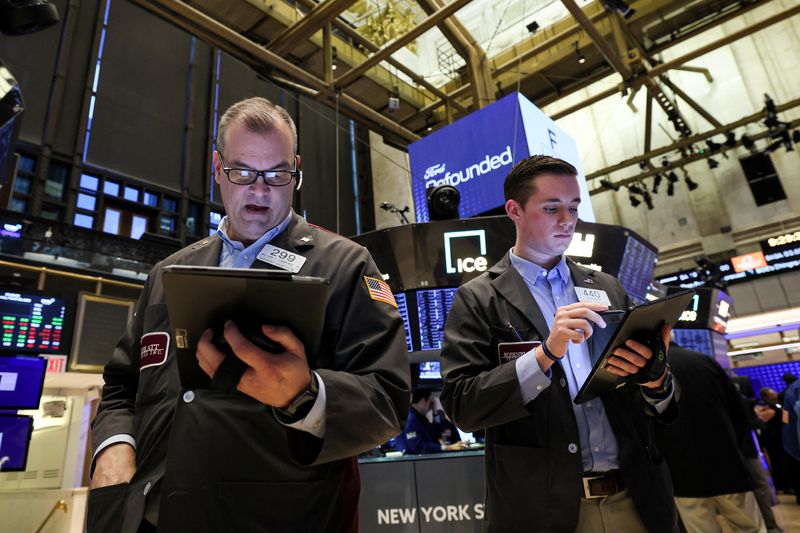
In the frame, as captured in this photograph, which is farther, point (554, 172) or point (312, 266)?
point (554, 172)

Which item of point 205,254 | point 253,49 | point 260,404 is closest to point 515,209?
point 205,254

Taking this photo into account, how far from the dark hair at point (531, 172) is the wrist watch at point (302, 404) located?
1181 millimetres

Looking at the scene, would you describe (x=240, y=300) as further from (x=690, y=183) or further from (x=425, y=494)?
(x=690, y=183)

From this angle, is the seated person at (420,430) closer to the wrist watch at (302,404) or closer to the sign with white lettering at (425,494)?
the sign with white lettering at (425,494)

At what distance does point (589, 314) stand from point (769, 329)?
1335 centimetres

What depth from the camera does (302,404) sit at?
910mm

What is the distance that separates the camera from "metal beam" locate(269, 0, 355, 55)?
638 centimetres

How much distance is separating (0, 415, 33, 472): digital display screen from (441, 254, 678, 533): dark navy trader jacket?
4835mm

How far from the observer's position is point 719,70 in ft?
44.7

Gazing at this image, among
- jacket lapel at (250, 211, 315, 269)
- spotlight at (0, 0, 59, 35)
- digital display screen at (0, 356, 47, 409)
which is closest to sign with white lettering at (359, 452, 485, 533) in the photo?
jacket lapel at (250, 211, 315, 269)

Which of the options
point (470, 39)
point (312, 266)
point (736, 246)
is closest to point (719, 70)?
point (736, 246)

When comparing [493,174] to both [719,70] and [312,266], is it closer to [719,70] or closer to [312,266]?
[312,266]

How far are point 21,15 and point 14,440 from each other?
3712 millimetres

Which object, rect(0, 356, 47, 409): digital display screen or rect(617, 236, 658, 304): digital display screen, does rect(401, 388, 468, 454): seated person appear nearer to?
rect(617, 236, 658, 304): digital display screen
